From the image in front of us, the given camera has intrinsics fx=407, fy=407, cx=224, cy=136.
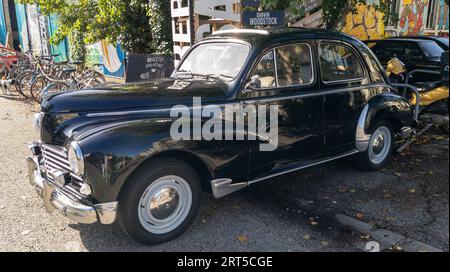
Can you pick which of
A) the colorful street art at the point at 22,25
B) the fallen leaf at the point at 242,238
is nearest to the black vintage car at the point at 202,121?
the fallen leaf at the point at 242,238

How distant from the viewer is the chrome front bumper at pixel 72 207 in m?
3.34

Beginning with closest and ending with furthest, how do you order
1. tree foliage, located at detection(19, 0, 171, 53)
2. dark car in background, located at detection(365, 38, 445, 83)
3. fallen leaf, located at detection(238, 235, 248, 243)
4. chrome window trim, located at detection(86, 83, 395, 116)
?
1. chrome window trim, located at detection(86, 83, 395, 116)
2. fallen leaf, located at detection(238, 235, 248, 243)
3. dark car in background, located at detection(365, 38, 445, 83)
4. tree foliage, located at detection(19, 0, 171, 53)

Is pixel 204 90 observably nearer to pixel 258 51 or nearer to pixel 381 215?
pixel 258 51

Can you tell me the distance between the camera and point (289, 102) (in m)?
4.36

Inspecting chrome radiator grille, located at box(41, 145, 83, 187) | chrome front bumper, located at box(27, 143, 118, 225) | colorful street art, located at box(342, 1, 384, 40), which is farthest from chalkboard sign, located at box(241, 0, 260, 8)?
colorful street art, located at box(342, 1, 384, 40)

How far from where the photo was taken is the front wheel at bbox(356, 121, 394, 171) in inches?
211

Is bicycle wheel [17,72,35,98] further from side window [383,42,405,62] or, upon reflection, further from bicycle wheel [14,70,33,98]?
side window [383,42,405,62]

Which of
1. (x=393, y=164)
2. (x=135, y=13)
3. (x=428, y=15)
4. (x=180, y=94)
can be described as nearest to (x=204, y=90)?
(x=180, y=94)

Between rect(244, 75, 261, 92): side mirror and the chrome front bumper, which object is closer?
the chrome front bumper

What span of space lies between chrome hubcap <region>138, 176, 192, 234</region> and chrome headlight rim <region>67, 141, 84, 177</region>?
1.91ft

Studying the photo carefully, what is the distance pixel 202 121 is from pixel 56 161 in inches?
54.3

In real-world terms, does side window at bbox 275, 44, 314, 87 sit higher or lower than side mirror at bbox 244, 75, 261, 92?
higher

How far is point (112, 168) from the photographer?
3.29m

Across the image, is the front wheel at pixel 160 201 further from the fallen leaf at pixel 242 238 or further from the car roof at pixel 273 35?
the car roof at pixel 273 35
